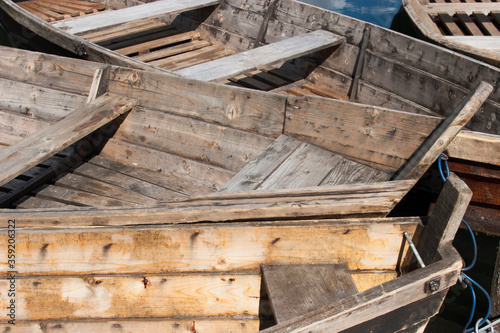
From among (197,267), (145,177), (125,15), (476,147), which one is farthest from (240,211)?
(125,15)

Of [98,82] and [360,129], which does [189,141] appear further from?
[360,129]

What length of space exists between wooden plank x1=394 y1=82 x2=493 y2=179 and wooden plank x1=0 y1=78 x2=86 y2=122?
106 inches

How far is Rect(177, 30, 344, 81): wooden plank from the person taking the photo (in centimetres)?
454

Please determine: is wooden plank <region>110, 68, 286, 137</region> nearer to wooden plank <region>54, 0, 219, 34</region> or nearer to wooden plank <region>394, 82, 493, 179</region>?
wooden plank <region>394, 82, 493, 179</region>

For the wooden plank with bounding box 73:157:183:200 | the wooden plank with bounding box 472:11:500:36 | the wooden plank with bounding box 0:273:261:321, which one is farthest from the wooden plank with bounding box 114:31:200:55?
the wooden plank with bounding box 0:273:261:321

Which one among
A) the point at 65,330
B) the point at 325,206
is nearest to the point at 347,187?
the point at 325,206

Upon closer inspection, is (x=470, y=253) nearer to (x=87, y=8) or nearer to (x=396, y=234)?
(x=396, y=234)

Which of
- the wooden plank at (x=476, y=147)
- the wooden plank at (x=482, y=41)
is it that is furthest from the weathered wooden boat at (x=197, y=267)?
the wooden plank at (x=482, y=41)

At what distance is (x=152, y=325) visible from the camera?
276cm

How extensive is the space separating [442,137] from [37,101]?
3230 mm

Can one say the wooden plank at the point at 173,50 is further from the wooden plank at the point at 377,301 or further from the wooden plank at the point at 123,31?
the wooden plank at the point at 377,301

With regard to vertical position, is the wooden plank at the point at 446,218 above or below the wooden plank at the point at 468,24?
below

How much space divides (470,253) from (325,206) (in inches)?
106

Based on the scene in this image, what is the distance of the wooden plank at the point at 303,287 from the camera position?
95.5 inches
